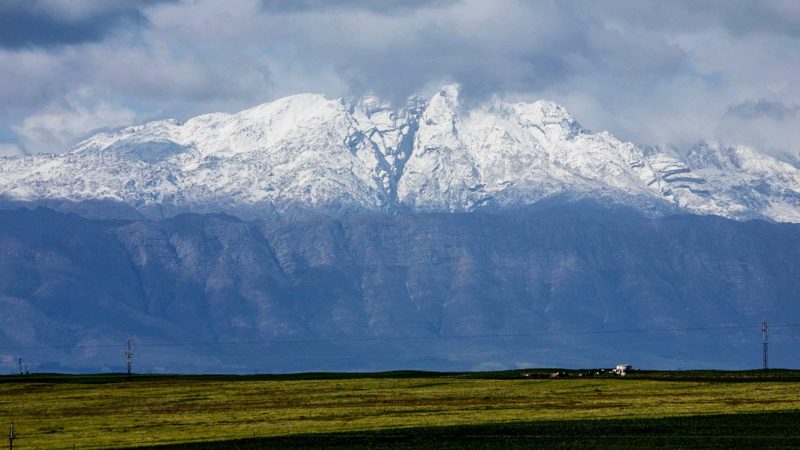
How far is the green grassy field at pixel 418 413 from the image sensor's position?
118 metres

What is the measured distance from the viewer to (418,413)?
466ft

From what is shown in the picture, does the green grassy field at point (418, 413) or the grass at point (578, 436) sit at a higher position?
the green grassy field at point (418, 413)

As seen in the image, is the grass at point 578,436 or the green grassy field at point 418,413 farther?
the green grassy field at point 418,413

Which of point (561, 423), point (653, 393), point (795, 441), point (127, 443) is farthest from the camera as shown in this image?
point (653, 393)

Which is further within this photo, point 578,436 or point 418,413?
point 418,413

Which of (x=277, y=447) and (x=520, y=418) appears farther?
(x=520, y=418)

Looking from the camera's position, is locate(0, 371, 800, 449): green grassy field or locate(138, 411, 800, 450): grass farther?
locate(0, 371, 800, 449): green grassy field

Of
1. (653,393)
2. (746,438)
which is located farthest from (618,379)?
(746,438)

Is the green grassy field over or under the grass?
over

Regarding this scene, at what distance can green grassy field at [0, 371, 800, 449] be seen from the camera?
386 feet

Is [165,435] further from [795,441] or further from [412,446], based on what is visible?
[795,441]

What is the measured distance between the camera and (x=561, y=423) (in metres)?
127

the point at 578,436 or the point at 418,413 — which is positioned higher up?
the point at 418,413

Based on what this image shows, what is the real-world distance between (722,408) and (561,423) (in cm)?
2081
